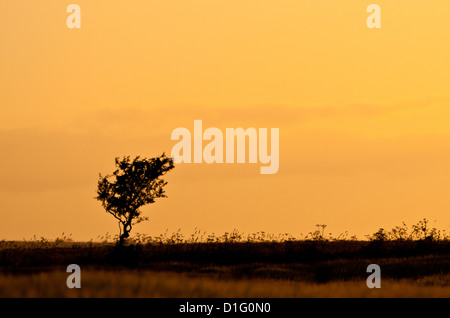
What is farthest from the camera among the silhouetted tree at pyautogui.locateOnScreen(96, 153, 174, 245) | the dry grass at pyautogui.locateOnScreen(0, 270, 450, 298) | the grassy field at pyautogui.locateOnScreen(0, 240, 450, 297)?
the silhouetted tree at pyautogui.locateOnScreen(96, 153, 174, 245)

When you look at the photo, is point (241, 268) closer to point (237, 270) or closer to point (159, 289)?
point (237, 270)

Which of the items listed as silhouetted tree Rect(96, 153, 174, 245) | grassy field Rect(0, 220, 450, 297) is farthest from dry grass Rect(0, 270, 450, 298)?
silhouetted tree Rect(96, 153, 174, 245)

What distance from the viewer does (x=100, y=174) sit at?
54.8m

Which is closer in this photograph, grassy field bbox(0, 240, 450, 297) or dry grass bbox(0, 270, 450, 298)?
dry grass bbox(0, 270, 450, 298)

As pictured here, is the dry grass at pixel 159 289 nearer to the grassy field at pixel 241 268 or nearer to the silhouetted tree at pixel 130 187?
the grassy field at pixel 241 268

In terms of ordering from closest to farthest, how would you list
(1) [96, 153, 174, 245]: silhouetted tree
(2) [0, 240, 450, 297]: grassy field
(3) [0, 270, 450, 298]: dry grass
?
(3) [0, 270, 450, 298]: dry grass → (2) [0, 240, 450, 297]: grassy field → (1) [96, 153, 174, 245]: silhouetted tree

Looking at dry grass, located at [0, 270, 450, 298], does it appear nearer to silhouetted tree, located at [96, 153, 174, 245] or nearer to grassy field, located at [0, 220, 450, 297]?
grassy field, located at [0, 220, 450, 297]

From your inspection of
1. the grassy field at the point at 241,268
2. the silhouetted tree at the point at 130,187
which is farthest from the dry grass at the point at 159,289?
the silhouetted tree at the point at 130,187

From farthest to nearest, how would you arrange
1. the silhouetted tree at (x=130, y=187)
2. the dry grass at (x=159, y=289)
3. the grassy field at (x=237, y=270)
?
the silhouetted tree at (x=130, y=187) → the grassy field at (x=237, y=270) → the dry grass at (x=159, y=289)

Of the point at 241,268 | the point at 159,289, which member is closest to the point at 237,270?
the point at 241,268

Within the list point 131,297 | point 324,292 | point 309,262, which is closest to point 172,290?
point 131,297

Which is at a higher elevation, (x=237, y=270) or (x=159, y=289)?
(x=159, y=289)

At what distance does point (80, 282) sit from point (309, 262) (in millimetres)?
26233

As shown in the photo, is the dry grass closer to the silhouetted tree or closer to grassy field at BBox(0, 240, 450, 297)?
grassy field at BBox(0, 240, 450, 297)
